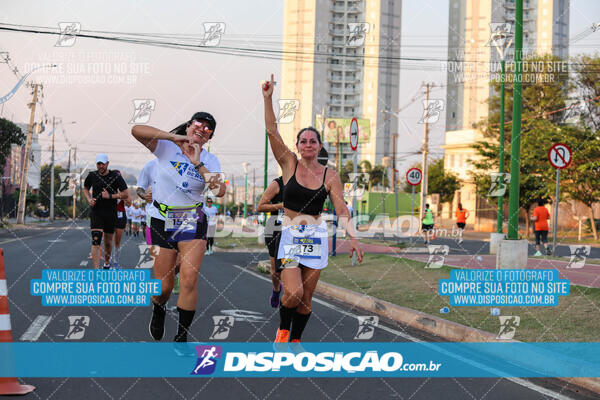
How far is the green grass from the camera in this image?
22.6ft

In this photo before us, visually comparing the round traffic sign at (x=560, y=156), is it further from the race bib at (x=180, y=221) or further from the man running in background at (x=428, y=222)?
the man running in background at (x=428, y=222)

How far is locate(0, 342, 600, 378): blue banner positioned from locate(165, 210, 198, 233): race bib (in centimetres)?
95

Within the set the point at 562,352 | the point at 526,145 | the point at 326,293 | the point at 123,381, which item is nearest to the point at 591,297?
the point at 562,352

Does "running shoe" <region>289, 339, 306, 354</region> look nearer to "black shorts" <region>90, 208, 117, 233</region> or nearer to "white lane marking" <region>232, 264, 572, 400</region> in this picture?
"white lane marking" <region>232, 264, 572, 400</region>

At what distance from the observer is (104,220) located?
1025cm

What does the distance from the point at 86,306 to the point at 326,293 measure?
4267mm

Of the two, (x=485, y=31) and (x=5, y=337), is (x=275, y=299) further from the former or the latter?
(x=485, y=31)

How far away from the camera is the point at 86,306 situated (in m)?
8.33

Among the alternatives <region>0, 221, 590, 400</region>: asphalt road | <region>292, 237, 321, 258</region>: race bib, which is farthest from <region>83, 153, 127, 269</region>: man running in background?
<region>292, 237, 321, 258</region>: race bib

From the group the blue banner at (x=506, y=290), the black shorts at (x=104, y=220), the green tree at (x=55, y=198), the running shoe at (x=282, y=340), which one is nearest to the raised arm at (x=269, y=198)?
the running shoe at (x=282, y=340)

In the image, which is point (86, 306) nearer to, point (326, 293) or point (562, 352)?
point (326, 293)

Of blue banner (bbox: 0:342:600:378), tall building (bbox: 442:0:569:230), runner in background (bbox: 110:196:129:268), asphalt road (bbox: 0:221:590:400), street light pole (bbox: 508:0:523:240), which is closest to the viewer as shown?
asphalt road (bbox: 0:221:590:400)

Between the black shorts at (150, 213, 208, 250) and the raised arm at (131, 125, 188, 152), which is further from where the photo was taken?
the black shorts at (150, 213, 208, 250)

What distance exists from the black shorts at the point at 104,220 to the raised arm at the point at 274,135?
5529mm
